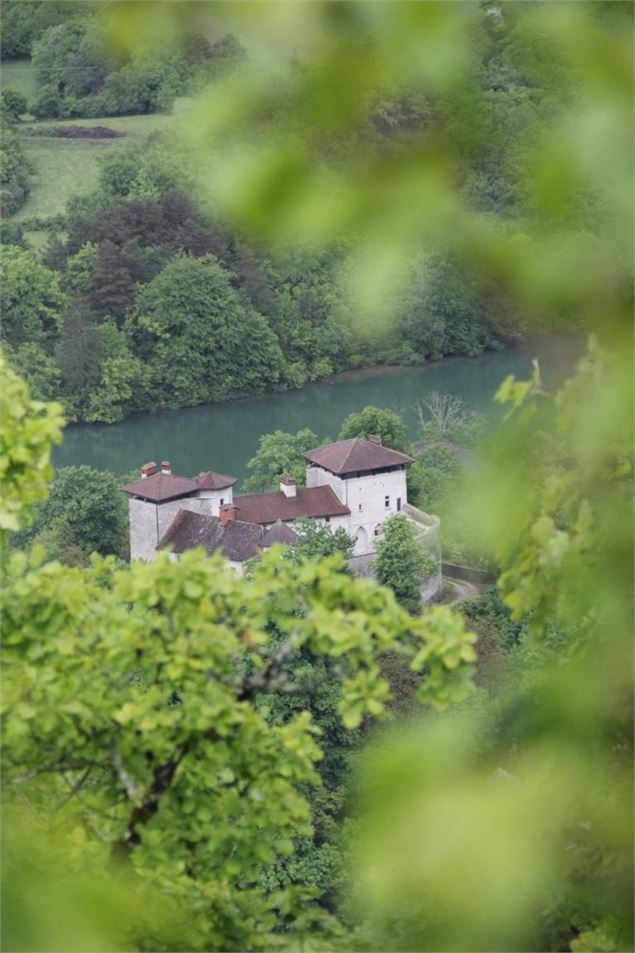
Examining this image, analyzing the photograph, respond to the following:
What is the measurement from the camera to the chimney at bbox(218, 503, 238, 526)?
16578mm

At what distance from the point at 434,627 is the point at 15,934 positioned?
3.51ft

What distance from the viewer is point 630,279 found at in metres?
1.54

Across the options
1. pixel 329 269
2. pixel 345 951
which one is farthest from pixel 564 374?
pixel 329 269

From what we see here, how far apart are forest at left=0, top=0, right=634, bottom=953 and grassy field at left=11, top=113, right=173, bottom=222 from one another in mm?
30480

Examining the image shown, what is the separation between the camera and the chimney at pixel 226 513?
16578 mm

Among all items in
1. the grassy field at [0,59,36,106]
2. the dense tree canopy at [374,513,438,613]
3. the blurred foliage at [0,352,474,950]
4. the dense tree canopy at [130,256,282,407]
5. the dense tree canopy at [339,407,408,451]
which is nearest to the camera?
the blurred foliage at [0,352,474,950]

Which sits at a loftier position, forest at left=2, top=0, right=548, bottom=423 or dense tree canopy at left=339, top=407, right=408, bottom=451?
dense tree canopy at left=339, top=407, right=408, bottom=451

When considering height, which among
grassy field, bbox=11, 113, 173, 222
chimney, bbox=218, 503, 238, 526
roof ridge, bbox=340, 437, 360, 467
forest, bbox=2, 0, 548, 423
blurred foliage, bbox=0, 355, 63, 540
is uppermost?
blurred foliage, bbox=0, 355, 63, 540

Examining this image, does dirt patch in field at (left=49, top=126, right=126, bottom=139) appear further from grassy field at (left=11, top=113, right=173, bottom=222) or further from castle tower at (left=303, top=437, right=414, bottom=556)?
castle tower at (left=303, top=437, right=414, bottom=556)

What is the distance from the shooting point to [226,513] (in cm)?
1666

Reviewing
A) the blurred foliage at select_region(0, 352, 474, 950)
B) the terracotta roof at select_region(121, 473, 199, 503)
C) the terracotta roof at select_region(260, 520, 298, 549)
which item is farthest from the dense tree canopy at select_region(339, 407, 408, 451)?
the blurred foliage at select_region(0, 352, 474, 950)

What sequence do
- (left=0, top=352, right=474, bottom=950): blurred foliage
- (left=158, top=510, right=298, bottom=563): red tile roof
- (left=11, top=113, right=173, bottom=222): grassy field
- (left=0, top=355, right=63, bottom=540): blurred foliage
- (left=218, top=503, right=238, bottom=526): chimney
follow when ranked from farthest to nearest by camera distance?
(left=11, top=113, right=173, bottom=222): grassy field → (left=218, top=503, right=238, bottom=526): chimney → (left=158, top=510, right=298, bottom=563): red tile roof → (left=0, top=355, right=63, bottom=540): blurred foliage → (left=0, top=352, right=474, bottom=950): blurred foliage

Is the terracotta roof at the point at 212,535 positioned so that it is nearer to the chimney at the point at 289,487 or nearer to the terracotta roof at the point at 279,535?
the terracotta roof at the point at 279,535

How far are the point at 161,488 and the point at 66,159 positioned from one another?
60.7 feet
